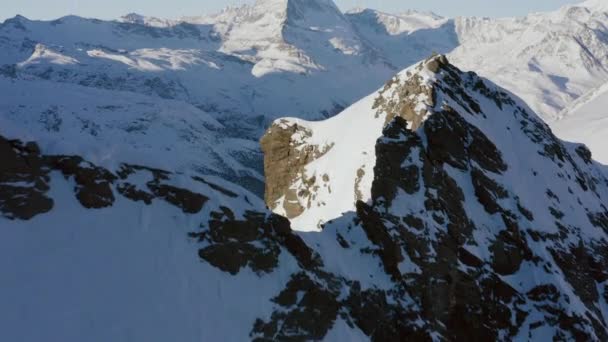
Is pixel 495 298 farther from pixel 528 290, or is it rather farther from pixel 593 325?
pixel 593 325

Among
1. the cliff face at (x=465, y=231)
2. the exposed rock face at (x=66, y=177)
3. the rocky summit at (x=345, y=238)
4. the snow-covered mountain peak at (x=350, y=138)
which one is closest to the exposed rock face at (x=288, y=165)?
the snow-covered mountain peak at (x=350, y=138)

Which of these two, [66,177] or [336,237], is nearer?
[66,177]

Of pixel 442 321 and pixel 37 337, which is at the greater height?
pixel 37 337

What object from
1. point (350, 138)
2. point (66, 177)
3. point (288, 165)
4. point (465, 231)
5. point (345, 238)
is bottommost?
point (288, 165)

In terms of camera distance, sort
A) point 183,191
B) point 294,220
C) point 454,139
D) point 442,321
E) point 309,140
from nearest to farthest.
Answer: point 183,191 → point 442,321 → point 454,139 → point 294,220 → point 309,140

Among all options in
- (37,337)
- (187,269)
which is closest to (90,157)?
(187,269)

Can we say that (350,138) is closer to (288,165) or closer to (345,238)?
(288,165)

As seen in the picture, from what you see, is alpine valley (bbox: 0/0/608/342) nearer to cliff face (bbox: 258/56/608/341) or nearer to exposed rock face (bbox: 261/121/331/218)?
cliff face (bbox: 258/56/608/341)

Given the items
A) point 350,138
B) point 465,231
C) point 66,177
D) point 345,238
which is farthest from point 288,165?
point 66,177
